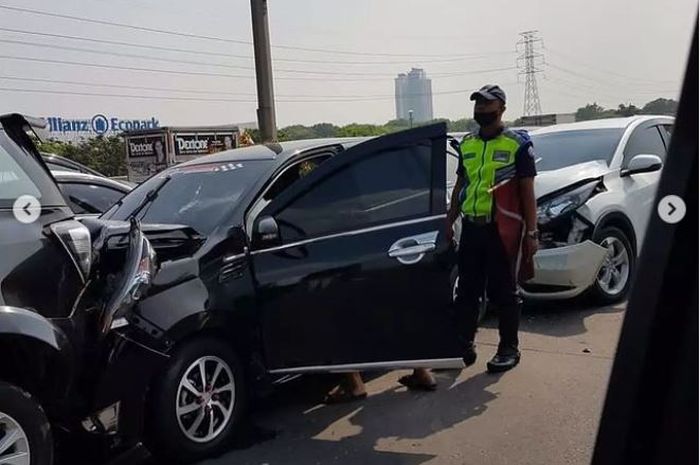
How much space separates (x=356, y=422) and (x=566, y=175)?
3.35 m

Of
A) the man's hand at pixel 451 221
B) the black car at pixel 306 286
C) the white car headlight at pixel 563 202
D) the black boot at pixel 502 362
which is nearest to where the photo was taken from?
the black car at pixel 306 286

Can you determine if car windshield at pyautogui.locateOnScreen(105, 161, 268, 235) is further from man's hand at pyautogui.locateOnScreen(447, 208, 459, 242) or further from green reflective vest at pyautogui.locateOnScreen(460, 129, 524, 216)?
green reflective vest at pyautogui.locateOnScreen(460, 129, 524, 216)

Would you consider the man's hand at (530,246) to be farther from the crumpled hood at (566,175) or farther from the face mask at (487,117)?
the crumpled hood at (566,175)

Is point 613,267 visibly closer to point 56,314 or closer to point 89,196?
point 56,314

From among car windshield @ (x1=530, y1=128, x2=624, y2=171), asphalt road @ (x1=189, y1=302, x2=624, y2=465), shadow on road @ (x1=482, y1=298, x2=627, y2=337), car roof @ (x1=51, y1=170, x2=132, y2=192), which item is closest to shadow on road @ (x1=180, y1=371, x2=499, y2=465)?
asphalt road @ (x1=189, y1=302, x2=624, y2=465)

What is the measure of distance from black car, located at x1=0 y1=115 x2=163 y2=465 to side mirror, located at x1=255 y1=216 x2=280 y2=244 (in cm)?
61

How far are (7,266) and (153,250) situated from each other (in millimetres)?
790

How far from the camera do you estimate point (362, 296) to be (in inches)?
154

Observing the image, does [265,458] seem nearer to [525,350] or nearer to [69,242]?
[69,242]

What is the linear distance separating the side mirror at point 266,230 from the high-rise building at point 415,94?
210 inches

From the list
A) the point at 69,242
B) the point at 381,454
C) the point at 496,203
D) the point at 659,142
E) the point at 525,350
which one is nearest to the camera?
the point at 69,242

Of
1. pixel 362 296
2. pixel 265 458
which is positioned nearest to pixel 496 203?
pixel 362 296

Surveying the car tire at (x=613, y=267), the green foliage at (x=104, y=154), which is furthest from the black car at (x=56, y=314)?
the green foliage at (x=104, y=154)

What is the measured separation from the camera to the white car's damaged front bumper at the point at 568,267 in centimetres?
588
